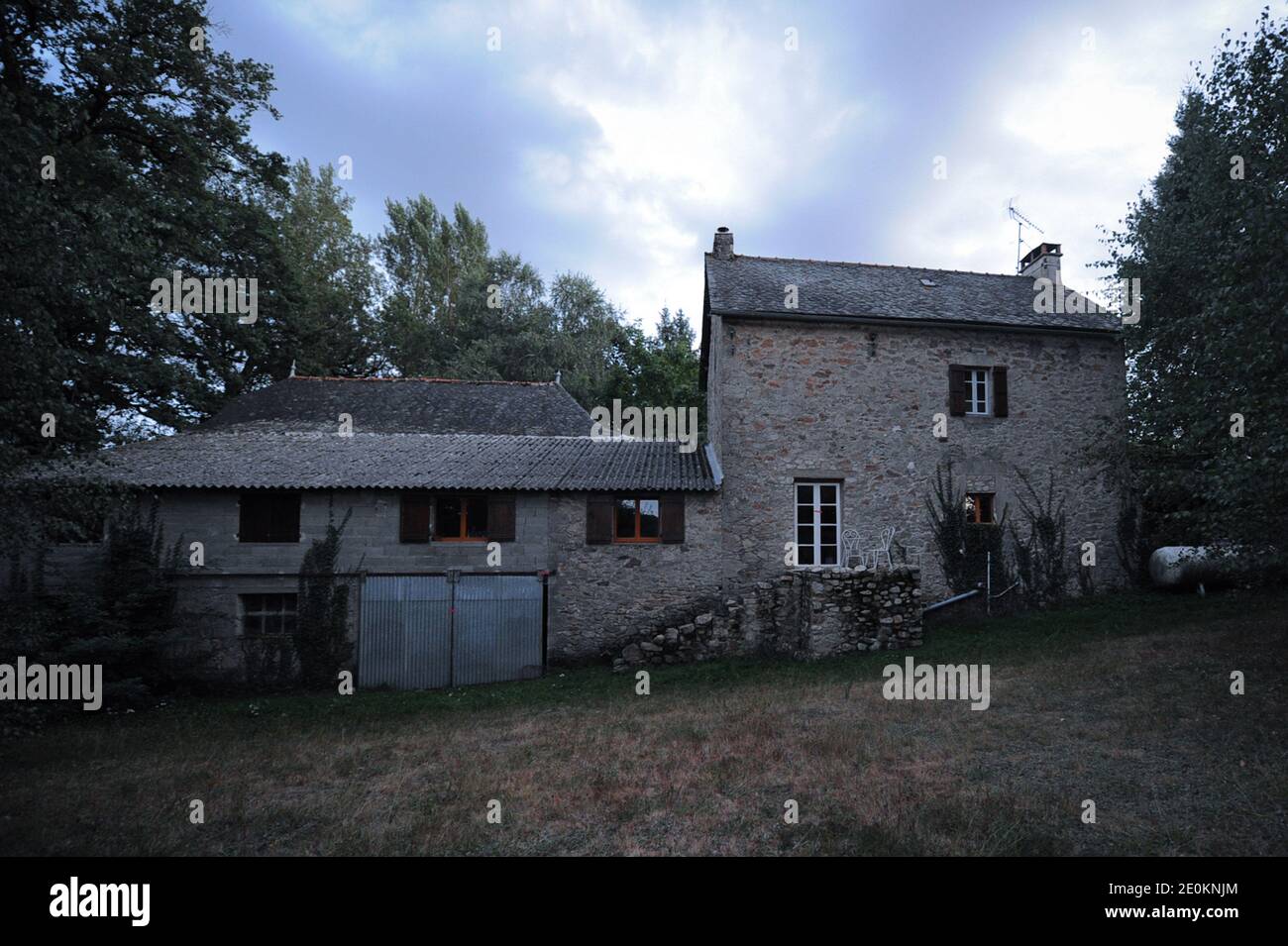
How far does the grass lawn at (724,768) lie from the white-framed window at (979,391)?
6013mm

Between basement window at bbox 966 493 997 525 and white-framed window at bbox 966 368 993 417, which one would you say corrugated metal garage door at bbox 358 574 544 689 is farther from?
white-framed window at bbox 966 368 993 417

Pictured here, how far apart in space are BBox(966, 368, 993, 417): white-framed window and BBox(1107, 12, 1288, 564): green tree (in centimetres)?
304

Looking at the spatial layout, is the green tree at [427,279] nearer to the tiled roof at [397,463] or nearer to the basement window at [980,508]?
the tiled roof at [397,463]

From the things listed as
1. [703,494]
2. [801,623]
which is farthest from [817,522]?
[703,494]

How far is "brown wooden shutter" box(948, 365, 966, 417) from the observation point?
14.2 metres

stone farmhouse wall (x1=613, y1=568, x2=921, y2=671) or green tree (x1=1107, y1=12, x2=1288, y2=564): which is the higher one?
green tree (x1=1107, y1=12, x2=1288, y2=564)

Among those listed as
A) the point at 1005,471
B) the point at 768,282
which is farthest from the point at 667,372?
the point at 1005,471

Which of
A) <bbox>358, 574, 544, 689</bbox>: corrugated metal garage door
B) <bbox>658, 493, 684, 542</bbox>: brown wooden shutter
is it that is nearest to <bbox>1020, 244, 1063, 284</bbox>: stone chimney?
<bbox>658, 493, 684, 542</bbox>: brown wooden shutter

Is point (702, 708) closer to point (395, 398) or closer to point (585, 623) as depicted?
point (585, 623)

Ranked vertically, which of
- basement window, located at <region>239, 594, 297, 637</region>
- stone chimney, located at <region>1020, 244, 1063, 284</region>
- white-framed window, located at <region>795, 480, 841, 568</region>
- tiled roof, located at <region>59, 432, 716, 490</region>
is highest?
stone chimney, located at <region>1020, 244, 1063, 284</region>

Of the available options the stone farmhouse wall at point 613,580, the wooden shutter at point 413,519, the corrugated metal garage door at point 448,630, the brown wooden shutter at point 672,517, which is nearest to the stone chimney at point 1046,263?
the stone farmhouse wall at point 613,580

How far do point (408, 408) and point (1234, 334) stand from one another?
703 inches

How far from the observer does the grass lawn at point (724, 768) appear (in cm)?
471

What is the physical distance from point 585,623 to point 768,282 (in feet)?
32.5
